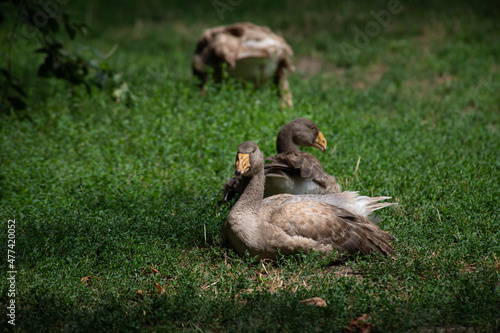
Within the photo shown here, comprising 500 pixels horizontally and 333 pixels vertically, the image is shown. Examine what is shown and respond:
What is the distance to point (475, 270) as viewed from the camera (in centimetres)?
424

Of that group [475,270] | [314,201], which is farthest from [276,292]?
[475,270]

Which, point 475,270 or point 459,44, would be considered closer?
point 475,270

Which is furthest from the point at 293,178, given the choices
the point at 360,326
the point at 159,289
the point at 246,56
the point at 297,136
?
the point at 246,56

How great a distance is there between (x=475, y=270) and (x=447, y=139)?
3.65 metres

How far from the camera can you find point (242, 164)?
4617 mm

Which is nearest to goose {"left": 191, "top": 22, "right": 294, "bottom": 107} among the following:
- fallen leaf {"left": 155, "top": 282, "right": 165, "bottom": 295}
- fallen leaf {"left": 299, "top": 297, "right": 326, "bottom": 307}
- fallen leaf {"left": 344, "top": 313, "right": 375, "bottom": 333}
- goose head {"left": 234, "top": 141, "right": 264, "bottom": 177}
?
goose head {"left": 234, "top": 141, "right": 264, "bottom": 177}

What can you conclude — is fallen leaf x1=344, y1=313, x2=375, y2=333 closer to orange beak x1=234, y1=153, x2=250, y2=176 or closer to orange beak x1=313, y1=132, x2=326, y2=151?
orange beak x1=234, y1=153, x2=250, y2=176

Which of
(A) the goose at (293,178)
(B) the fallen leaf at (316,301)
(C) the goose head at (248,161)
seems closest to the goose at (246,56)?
(A) the goose at (293,178)

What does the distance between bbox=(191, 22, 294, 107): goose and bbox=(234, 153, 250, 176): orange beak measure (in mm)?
4214

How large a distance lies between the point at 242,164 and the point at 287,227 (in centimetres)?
68

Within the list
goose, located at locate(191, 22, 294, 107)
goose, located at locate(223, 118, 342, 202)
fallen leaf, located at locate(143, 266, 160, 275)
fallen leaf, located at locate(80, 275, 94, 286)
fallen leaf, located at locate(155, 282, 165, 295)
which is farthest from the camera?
goose, located at locate(191, 22, 294, 107)

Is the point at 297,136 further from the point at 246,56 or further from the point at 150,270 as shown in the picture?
the point at 246,56

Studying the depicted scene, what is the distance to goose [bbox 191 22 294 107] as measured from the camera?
8.93m

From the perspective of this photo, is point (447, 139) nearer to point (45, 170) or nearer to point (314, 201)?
point (314, 201)
